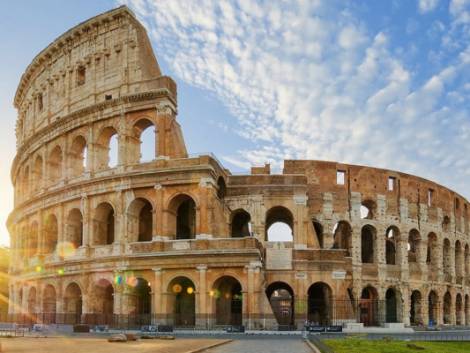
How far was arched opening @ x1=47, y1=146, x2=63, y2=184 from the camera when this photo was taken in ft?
118

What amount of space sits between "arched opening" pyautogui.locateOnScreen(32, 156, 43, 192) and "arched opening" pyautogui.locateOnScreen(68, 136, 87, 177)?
4.14 meters

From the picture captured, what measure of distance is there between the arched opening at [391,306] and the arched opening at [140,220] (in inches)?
665

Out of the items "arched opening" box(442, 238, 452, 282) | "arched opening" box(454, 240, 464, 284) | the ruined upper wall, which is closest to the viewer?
the ruined upper wall

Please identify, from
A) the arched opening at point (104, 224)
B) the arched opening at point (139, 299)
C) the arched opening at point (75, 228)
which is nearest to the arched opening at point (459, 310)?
the arched opening at point (139, 299)

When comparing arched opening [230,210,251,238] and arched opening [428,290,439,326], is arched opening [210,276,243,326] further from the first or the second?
arched opening [428,290,439,326]

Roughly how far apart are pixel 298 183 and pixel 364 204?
24.1 ft

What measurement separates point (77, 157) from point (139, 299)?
9.72m

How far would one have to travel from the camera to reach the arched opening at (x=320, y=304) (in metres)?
31.9

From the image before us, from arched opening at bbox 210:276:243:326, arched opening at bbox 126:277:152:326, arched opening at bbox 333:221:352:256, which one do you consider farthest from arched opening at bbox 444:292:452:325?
arched opening at bbox 126:277:152:326

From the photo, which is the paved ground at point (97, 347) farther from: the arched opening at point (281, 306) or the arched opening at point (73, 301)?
the arched opening at point (281, 306)

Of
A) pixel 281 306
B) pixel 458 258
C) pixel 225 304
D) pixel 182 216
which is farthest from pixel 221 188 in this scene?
pixel 458 258

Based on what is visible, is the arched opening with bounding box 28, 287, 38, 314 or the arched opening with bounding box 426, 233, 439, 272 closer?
the arched opening with bounding box 28, 287, 38, 314

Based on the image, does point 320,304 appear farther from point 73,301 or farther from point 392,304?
point 73,301

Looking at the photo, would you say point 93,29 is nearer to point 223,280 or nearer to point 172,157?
point 172,157
